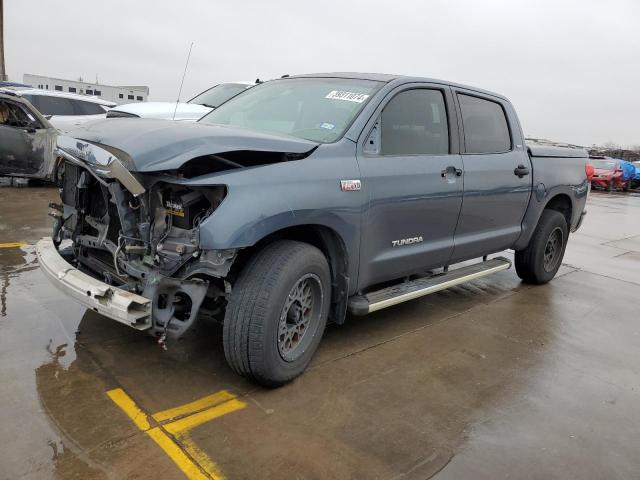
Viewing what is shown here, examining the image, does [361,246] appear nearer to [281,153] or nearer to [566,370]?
[281,153]

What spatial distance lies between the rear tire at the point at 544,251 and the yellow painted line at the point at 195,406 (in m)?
3.94

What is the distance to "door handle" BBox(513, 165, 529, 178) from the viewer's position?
5.03m

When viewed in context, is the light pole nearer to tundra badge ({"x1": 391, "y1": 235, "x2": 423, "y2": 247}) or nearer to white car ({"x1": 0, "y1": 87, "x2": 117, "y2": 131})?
white car ({"x1": 0, "y1": 87, "x2": 117, "y2": 131})

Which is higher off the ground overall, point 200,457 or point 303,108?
point 303,108

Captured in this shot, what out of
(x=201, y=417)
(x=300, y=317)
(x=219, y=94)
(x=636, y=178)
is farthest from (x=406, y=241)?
(x=636, y=178)

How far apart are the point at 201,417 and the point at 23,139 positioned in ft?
27.8

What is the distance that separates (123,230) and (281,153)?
0.98 m

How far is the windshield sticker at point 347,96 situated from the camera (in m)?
3.78

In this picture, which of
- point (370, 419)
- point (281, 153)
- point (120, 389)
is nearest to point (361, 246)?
point (281, 153)

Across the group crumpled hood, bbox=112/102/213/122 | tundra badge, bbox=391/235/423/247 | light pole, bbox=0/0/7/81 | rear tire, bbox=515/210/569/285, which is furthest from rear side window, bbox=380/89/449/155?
light pole, bbox=0/0/7/81

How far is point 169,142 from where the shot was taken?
2.80 metres

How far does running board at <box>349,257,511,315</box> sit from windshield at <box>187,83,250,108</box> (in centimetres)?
621

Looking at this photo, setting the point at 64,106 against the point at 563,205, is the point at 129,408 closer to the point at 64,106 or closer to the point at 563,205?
the point at 563,205

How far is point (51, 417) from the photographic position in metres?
2.74
